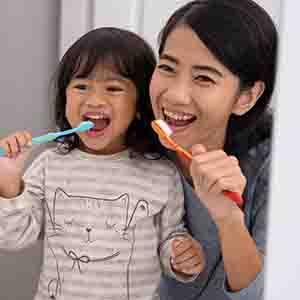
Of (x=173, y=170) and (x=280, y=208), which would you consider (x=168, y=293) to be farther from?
(x=280, y=208)

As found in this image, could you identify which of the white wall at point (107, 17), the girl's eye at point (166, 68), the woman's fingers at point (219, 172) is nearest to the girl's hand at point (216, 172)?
the woman's fingers at point (219, 172)

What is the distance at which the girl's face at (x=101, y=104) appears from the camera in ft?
1.82

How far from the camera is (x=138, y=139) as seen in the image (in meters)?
0.59

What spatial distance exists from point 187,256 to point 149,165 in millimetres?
96

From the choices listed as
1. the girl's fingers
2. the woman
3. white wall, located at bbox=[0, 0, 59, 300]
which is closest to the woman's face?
the woman

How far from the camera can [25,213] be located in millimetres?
562

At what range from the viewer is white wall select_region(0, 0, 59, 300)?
714mm

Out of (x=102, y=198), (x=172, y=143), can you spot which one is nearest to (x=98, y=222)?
(x=102, y=198)

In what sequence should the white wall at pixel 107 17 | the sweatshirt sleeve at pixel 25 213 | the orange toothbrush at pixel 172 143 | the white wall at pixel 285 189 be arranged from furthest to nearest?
the white wall at pixel 107 17 < the sweatshirt sleeve at pixel 25 213 < the orange toothbrush at pixel 172 143 < the white wall at pixel 285 189

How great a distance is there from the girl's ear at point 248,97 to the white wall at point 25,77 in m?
0.27

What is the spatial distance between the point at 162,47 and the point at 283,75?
0.22 metres

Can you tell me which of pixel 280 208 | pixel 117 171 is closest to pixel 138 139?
pixel 117 171

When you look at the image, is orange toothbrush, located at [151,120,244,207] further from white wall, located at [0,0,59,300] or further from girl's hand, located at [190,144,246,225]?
white wall, located at [0,0,59,300]

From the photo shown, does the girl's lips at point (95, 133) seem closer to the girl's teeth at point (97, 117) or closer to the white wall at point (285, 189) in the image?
the girl's teeth at point (97, 117)
